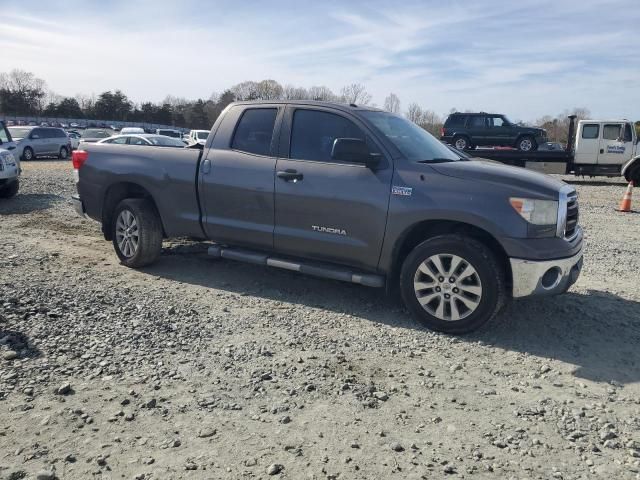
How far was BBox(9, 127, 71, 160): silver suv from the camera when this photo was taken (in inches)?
1007

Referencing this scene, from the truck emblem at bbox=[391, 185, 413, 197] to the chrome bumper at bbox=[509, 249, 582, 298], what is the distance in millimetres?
1001

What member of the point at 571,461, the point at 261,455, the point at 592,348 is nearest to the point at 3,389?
the point at 261,455

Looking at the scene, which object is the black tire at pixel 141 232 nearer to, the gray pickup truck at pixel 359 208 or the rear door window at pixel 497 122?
the gray pickup truck at pixel 359 208

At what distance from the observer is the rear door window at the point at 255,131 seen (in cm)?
543

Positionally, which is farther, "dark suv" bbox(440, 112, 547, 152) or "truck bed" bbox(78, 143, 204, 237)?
"dark suv" bbox(440, 112, 547, 152)

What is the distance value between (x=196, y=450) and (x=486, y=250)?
2.75m

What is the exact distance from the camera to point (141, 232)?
5.99m

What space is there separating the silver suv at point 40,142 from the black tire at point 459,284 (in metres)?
25.6

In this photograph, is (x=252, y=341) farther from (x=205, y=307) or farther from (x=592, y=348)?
(x=592, y=348)

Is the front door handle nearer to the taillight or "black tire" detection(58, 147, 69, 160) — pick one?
the taillight

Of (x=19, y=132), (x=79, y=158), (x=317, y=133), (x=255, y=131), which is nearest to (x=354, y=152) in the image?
(x=317, y=133)

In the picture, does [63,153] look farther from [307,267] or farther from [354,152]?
[354,152]

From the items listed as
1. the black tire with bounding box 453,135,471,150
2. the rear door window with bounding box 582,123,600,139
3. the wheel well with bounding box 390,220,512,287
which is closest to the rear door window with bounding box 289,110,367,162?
the wheel well with bounding box 390,220,512,287

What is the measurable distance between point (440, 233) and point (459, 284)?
0.51 meters
